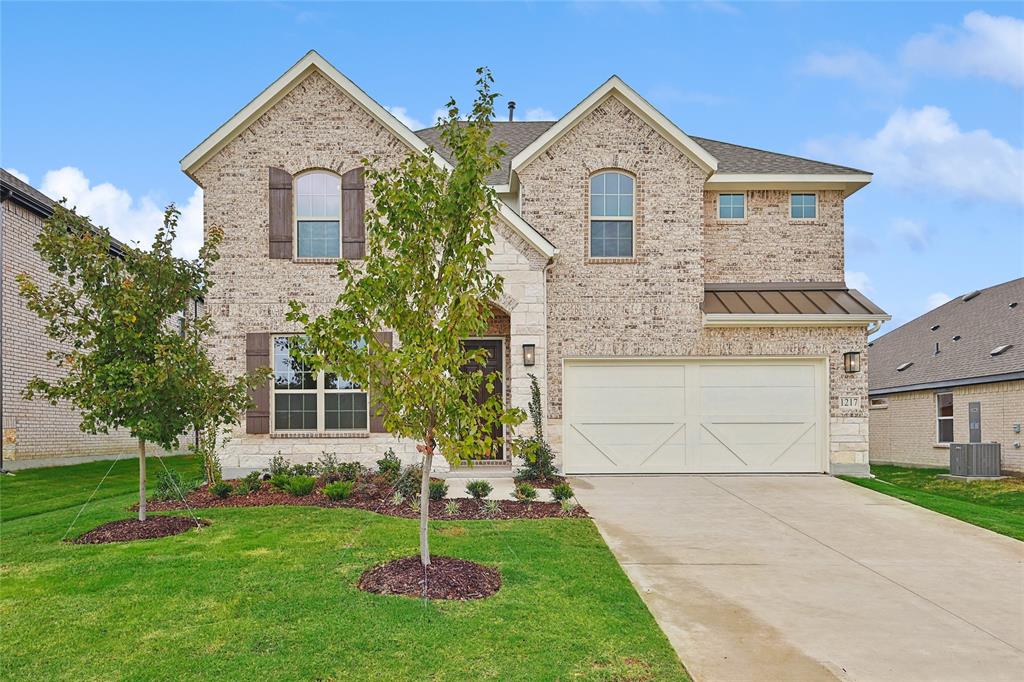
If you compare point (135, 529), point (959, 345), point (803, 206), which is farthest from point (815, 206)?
point (135, 529)

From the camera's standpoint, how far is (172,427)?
8.20 m

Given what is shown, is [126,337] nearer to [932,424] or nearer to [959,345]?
[932,424]

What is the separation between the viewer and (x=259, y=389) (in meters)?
12.5

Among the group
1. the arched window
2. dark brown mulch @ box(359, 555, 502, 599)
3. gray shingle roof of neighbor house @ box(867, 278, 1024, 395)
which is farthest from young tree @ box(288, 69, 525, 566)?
gray shingle roof of neighbor house @ box(867, 278, 1024, 395)

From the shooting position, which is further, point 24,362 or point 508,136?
point 508,136

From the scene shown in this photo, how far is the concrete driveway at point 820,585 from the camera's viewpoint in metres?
4.72

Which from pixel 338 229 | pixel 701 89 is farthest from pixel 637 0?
pixel 338 229

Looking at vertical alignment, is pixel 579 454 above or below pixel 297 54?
below

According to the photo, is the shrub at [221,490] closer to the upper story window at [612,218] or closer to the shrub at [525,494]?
the shrub at [525,494]

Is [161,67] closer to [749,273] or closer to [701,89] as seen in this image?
[701,89]

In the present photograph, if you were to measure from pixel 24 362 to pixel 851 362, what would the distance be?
60.8 feet

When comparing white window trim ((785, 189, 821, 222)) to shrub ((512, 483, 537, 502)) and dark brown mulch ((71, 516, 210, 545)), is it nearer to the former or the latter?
shrub ((512, 483, 537, 502))

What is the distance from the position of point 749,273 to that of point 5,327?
54.8 ft

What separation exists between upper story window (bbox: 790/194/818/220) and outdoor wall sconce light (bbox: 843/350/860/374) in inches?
124
